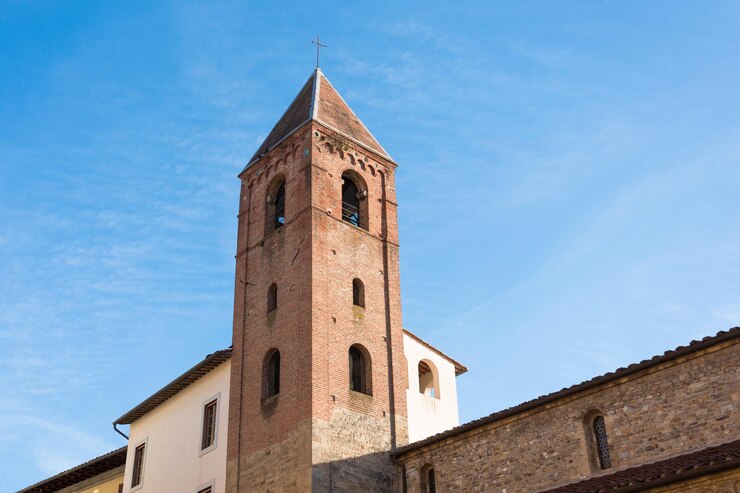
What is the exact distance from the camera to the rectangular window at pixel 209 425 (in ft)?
71.8

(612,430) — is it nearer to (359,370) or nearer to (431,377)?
(359,370)

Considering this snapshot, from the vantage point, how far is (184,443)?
74.7 ft

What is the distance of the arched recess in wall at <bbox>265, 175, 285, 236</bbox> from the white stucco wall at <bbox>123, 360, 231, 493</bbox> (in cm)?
380

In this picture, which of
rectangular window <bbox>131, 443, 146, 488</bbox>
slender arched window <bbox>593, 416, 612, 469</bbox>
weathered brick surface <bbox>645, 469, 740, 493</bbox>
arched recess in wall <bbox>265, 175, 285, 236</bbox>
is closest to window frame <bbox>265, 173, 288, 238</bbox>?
arched recess in wall <bbox>265, 175, 285, 236</bbox>

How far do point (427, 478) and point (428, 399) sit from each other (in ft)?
15.2

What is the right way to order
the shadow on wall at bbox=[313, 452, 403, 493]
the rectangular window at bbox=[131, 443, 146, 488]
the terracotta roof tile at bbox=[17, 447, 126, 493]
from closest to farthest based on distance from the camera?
the shadow on wall at bbox=[313, 452, 403, 493], the rectangular window at bbox=[131, 443, 146, 488], the terracotta roof tile at bbox=[17, 447, 126, 493]

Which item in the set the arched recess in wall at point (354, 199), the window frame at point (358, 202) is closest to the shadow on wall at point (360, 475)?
the window frame at point (358, 202)

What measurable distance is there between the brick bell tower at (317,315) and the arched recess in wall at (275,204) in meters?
0.03

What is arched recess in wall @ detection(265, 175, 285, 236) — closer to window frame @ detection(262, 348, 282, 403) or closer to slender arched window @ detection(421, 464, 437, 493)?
window frame @ detection(262, 348, 282, 403)

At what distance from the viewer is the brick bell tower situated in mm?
19000

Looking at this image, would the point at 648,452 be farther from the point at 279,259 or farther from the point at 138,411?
the point at 138,411

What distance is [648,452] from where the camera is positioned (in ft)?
48.4

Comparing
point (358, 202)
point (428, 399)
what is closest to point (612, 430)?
point (428, 399)

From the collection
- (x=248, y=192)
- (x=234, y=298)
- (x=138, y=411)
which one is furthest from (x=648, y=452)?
(x=138, y=411)
